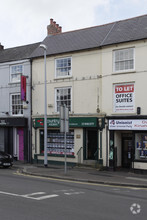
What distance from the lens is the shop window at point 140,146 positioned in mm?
17453

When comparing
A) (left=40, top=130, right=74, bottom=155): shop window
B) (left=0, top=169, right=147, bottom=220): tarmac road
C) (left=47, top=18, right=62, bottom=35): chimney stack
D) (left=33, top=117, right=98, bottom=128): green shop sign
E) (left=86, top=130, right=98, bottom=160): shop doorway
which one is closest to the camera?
(left=0, top=169, right=147, bottom=220): tarmac road

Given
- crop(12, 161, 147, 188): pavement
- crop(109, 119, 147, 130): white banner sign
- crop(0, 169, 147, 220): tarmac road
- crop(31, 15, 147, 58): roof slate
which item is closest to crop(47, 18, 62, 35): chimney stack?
crop(31, 15, 147, 58): roof slate

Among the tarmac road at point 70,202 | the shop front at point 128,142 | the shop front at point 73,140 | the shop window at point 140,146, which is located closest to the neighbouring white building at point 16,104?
the shop front at point 73,140

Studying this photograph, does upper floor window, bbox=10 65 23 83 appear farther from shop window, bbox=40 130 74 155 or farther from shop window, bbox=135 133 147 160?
shop window, bbox=135 133 147 160

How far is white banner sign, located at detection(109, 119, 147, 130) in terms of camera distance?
55.5 feet

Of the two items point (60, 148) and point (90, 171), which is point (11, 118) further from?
point (90, 171)

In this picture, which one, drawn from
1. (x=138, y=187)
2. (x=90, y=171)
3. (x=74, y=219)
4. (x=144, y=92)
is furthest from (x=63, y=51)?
(x=74, y=219)

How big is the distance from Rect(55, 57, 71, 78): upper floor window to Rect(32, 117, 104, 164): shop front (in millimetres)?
3209

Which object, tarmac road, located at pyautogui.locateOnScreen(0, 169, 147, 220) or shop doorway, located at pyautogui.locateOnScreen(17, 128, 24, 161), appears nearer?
tarmac road, located at pyautogui.locateOnScreen(0, 169, 147, 220)

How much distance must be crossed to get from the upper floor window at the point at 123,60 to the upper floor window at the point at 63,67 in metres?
3.62

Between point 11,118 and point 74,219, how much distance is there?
1630 centimetres

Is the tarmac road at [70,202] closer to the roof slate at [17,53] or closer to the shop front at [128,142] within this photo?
the shop front at [128,142]

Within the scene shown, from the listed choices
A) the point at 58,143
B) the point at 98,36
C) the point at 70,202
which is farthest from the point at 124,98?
the point at 70,202

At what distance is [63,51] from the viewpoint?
20703 mm
